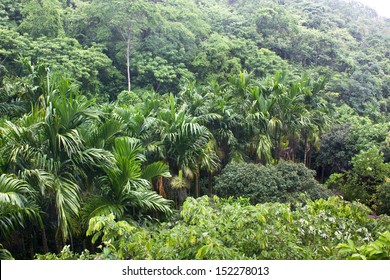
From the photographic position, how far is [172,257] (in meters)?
3.94

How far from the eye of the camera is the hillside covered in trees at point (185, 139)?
4602mm

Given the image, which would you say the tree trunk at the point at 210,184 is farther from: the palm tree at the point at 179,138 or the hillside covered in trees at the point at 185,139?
the palm tree at the point at 179,138

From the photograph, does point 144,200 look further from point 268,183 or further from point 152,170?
point 268,183

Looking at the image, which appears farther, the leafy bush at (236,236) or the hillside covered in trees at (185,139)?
the hillside covered in trees at (185,139)

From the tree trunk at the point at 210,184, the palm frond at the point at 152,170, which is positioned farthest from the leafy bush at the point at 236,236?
the tree trunk at the point at 210,184

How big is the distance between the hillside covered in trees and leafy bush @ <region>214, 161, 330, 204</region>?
38 millimetres

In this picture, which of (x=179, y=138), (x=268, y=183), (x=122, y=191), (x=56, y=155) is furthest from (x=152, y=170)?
(x=268, y=183)

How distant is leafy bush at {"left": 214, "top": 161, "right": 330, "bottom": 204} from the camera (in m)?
9.98

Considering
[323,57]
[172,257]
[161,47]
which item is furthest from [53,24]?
[172,257]

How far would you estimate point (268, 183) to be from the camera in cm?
1012

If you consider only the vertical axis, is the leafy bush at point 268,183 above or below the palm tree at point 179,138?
below

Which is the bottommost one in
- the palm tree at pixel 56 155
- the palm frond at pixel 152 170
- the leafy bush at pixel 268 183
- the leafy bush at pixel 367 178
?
the leafy bush at pixel 367 178

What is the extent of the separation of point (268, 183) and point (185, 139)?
2.72 m

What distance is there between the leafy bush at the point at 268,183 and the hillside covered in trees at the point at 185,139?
1.5 inches
